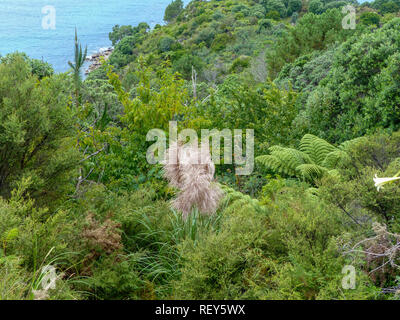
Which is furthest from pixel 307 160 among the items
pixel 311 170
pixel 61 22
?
pixel 61 22

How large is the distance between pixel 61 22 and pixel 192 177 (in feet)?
131

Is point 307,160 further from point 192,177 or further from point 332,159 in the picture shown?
point 192,177

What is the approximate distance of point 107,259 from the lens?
300cm

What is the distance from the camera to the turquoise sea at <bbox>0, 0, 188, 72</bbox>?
2312cm

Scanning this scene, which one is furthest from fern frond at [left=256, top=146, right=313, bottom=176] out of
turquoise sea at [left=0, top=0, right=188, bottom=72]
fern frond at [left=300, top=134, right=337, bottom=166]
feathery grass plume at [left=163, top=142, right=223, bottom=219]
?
turquoise sea at [left=0, top=0, right=188, bottom=72]

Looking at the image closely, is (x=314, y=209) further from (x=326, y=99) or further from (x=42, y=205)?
(x=326, y=99)

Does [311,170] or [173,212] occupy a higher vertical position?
[311,170]

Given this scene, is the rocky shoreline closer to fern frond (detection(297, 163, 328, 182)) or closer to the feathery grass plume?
fern frond (detection(297, 163, 328, 182))

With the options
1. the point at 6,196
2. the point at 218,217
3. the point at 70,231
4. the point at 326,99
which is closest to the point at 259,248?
the point at 218,217

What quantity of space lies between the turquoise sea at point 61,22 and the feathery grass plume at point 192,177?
41.4 feet

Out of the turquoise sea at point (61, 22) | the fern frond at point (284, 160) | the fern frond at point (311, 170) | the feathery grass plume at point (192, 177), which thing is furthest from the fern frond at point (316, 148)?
the turquoise sea at point (61, 22)

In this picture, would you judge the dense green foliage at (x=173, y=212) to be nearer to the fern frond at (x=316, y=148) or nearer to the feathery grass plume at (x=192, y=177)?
the fern frond at (x=316, y=148)

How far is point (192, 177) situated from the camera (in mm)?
3293

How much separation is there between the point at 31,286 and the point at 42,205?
1.36 meters
